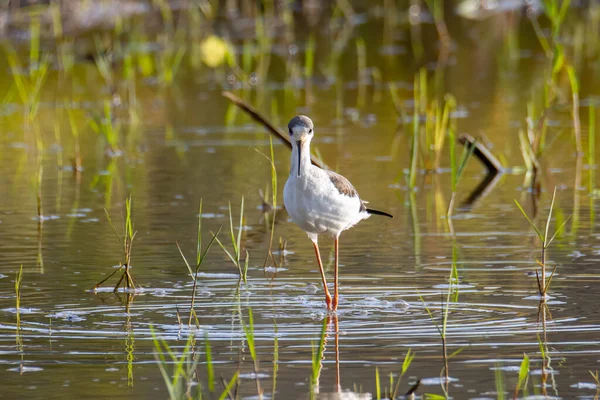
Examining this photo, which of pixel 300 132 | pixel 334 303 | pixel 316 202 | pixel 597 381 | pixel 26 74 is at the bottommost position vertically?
pixel 597 381

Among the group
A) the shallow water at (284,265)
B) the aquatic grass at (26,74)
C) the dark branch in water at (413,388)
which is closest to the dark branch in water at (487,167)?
the shallow water at (284,265)

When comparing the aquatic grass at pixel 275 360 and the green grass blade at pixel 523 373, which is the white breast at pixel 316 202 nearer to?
the aquatic grass at pixel 275 360

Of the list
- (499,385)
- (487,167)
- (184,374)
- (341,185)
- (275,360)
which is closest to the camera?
(499,385)

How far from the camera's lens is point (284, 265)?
663 centimetres

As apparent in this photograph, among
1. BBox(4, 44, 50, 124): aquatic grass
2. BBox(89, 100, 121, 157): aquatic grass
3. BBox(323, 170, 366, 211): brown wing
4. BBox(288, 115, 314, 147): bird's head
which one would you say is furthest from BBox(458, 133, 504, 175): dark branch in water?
BBox(4, 44, 50, 124): aquatic grass

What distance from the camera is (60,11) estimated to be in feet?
65.8

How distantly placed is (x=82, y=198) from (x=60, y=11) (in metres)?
12.1

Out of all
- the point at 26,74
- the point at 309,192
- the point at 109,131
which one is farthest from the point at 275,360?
the point at 26,74

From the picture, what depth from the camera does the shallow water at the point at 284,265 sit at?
15.1 feet

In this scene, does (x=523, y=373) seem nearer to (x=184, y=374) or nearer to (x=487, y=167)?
(x=184, y=374)

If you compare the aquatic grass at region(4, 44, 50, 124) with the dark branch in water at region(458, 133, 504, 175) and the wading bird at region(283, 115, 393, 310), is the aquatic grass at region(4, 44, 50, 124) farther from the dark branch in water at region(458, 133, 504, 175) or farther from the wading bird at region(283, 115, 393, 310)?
the wading bird at region(283, 115, 393, 310)

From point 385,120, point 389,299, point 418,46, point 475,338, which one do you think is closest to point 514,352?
point 475,338

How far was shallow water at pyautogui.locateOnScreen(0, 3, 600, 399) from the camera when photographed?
461 centimetres

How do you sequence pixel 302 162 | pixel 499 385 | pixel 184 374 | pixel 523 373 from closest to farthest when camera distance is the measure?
pixel 499 385
pixel 184 374
pixel 523 373
pixel 302 162
